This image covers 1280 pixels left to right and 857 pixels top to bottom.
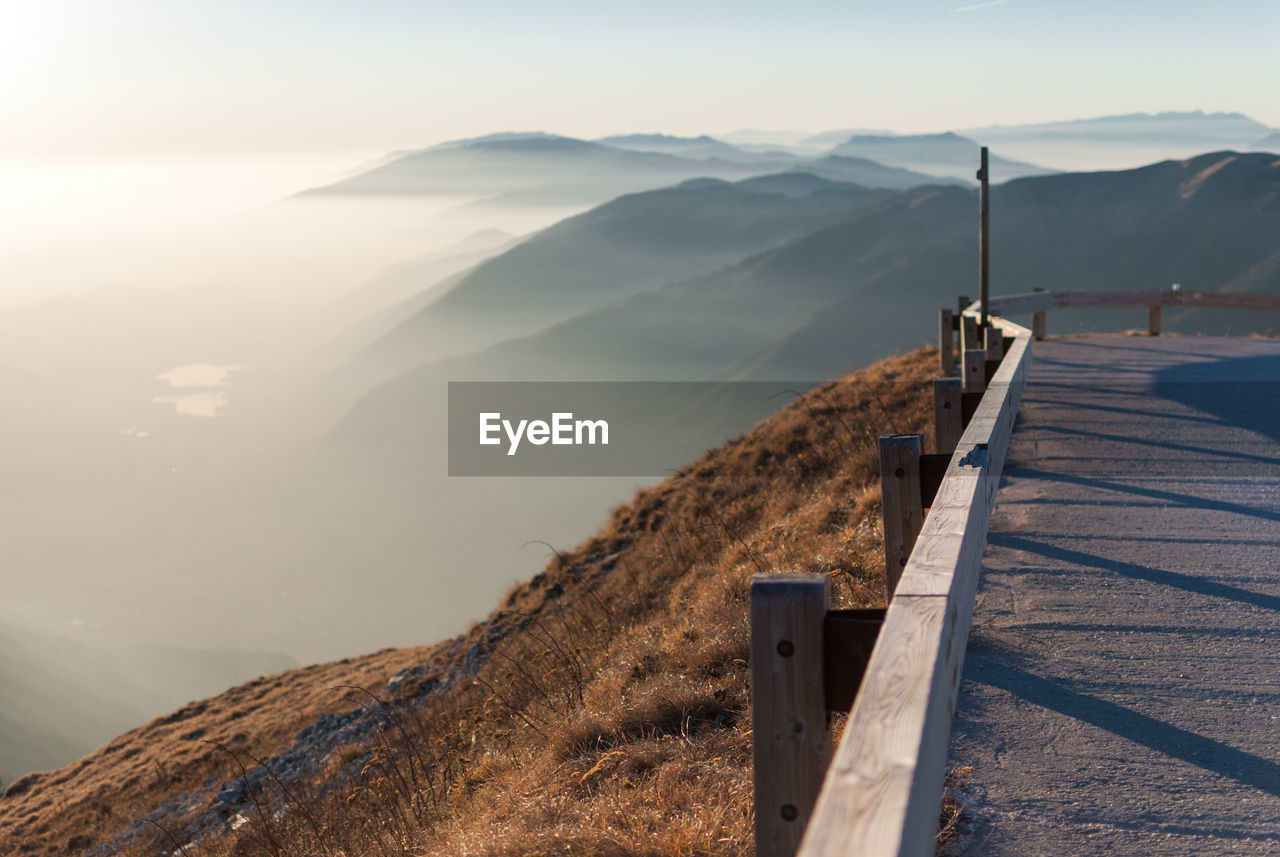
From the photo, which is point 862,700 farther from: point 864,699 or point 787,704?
point 787,704

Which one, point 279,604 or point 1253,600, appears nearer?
point 1253,600

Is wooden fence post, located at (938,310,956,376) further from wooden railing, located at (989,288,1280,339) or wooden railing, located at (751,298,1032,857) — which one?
wooden railing, located at (751,298,1032,857)

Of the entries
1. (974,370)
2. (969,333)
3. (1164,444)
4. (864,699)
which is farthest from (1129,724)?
(969,333)

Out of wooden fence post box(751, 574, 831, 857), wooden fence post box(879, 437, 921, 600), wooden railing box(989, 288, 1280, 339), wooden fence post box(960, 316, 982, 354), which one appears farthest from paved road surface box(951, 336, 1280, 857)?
wooden railing box(989, 288, 1280, 339)

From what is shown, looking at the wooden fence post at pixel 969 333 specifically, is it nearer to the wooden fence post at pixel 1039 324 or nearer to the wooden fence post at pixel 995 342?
the wooden fence post at pixel 995 342

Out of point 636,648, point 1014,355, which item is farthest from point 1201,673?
point 1014,355

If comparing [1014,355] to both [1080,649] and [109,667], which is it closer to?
[1080,649]
